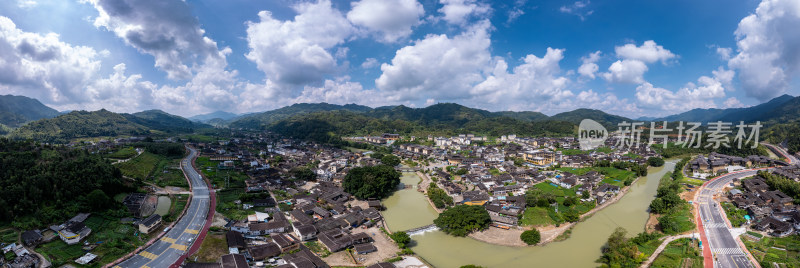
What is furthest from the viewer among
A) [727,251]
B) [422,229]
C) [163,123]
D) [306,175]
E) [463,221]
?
[163,123]

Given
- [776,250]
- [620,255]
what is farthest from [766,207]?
[620,255]

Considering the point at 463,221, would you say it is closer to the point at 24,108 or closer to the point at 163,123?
the point at 163,123

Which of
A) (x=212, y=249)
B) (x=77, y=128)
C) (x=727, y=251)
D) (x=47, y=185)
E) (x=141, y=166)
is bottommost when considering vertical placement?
(x=212, y=249)

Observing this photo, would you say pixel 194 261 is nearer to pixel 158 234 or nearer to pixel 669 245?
pixel 158 234

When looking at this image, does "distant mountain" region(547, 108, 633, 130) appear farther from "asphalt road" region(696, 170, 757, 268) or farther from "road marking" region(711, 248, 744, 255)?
"road marking" region(711, 248, 744, 255)

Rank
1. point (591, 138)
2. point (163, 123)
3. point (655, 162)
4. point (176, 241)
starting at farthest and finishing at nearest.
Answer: point (163, 123) → point (591, 138) → point (655, 162) → point (176, 241)

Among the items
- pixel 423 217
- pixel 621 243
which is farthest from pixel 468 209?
pixel 621 243

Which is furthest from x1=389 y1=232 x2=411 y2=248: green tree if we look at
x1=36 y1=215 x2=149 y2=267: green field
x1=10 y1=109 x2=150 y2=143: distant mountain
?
x1=10 y1=109 x2=150 y2=143: distant mountain
